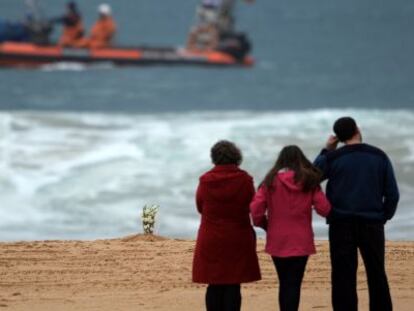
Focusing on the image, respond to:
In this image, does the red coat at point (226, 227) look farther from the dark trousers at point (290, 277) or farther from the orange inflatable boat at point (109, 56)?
the orange inflatable boat at point (109, 56)

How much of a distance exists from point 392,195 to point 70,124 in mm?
22596

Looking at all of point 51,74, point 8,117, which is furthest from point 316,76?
point 8,117

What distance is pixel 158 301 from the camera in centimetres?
939

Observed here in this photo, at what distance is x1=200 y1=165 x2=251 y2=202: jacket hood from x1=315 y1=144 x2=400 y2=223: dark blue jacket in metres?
0.42

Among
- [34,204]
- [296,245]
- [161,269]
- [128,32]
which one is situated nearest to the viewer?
[296,245]

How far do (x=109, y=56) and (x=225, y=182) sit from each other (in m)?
45.6

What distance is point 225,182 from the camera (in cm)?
794

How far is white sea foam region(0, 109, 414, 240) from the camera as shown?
61.4ft

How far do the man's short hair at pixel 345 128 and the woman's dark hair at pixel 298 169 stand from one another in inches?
9.8

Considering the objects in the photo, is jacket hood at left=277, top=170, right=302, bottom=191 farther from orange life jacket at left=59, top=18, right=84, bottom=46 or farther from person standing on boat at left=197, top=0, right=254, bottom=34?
person standing on boat at left=197, top=0, right=254, bottom=34

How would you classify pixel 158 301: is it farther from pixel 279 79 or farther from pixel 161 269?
pixel 279 79

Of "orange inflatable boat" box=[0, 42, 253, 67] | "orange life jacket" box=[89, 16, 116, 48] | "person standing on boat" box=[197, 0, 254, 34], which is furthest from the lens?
"orange inflatable boat" box=[0, 42, 253, 67]

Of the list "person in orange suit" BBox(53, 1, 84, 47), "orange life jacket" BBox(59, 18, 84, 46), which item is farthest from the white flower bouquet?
"orange life jacket" BBox(59, 18, 84, 46)

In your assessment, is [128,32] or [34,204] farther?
[128,32]
